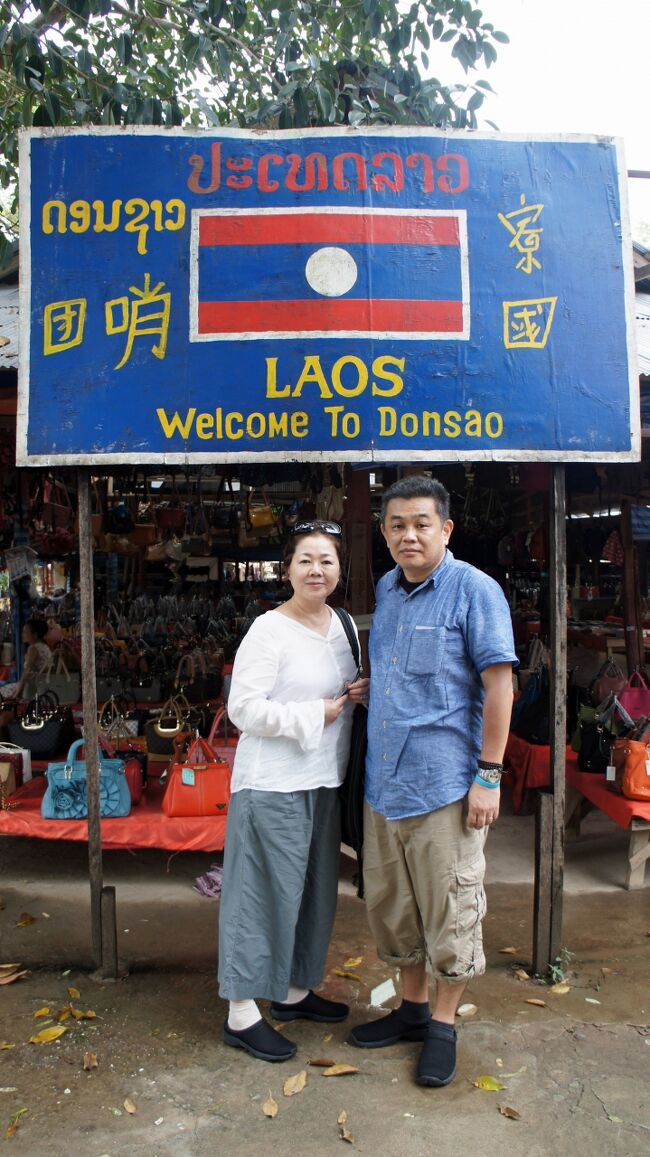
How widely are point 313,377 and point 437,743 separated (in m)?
1.53

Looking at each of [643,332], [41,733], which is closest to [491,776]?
[41,733]

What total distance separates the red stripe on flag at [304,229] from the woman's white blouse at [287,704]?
1.57 m

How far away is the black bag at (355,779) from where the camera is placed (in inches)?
117

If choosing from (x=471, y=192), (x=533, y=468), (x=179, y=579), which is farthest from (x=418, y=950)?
(x=179, y=579)

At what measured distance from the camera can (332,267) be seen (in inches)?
131

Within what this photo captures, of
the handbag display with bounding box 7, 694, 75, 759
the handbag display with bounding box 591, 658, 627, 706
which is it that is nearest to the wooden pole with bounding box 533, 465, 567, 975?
the handbag display with bounding box 591, 658, 627, 706

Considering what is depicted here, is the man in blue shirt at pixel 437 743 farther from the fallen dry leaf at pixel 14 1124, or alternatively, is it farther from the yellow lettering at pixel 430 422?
the fallen dry leaf at pixel 14 1124

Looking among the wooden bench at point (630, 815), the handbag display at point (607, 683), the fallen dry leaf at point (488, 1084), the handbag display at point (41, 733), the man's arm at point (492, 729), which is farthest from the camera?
the handbag display at point (607, 683)

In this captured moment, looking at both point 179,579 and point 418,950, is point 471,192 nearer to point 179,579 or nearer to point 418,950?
point 418,950

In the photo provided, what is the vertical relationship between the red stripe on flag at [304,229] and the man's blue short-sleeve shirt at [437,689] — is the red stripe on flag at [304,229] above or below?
above

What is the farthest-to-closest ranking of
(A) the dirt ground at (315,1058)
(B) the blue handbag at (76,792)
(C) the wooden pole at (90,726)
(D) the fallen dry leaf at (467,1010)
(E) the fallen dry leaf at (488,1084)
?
1. (B) the blue handbag at (76,792)
2. (C) the wooden pole at (90,726)
3. (D) the fallen dry leaf at (467,1010)
4. (E) the fallen dry leaf at (488,1084)
5. (A) the dirt ground at (315,1058)

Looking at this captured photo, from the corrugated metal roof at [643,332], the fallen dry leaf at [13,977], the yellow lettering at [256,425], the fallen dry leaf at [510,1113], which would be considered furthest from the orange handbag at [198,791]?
the corrugated metal roof at [643,332]

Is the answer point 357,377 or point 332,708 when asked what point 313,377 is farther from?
point 332,708

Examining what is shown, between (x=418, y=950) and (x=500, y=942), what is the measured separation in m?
1.21
